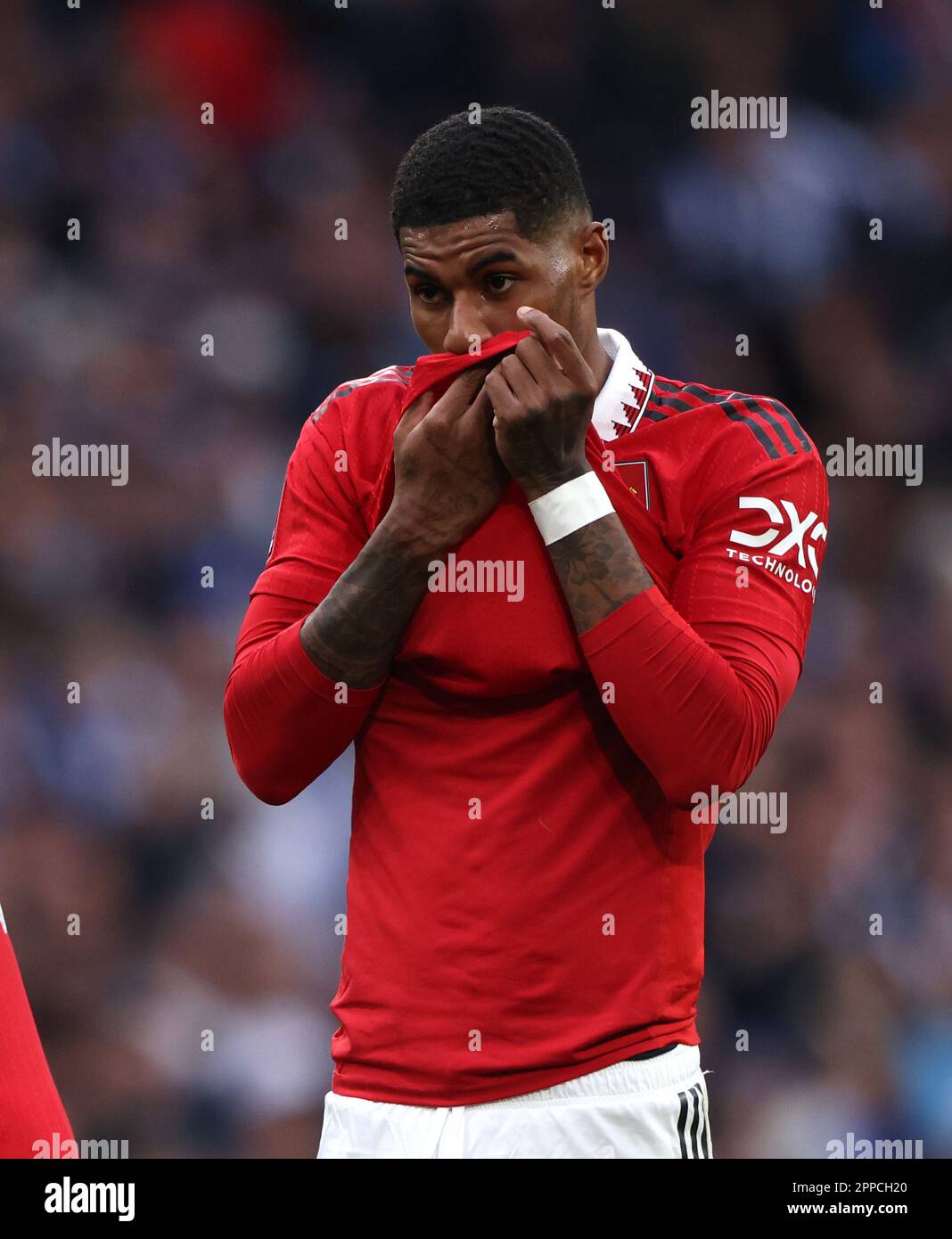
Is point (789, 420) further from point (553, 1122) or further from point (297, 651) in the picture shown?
point (553, 1122)

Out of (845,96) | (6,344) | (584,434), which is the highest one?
(845,96)

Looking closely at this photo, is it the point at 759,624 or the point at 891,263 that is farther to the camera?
the point at 891,263

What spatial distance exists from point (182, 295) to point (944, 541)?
5.68 feet

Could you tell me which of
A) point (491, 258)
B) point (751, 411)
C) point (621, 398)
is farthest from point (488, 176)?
point (751, 411)

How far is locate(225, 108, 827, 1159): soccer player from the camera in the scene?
150 centimetres

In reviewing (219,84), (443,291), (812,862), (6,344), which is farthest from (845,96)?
(443,291)

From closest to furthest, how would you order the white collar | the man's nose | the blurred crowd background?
the man's nose < the white collar < the blurred crowd background

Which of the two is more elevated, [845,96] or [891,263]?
[845,96]

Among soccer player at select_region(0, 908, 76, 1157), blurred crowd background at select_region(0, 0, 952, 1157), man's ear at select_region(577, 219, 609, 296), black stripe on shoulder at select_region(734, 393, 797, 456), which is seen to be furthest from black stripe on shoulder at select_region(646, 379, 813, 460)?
blurred crowd background at select_region(0, 0, 952, 1157)

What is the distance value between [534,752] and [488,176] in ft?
1.90

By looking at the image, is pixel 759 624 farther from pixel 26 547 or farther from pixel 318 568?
pixel 26 547

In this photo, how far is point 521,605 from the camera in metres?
1.55

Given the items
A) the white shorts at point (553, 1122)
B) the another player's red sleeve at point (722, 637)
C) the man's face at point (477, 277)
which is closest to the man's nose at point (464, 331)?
→ the man's face at point (477, 277)

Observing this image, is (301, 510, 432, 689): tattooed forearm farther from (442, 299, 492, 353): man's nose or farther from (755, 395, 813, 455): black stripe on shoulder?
(755, 395, 813, 455): black stripe on shoulder
